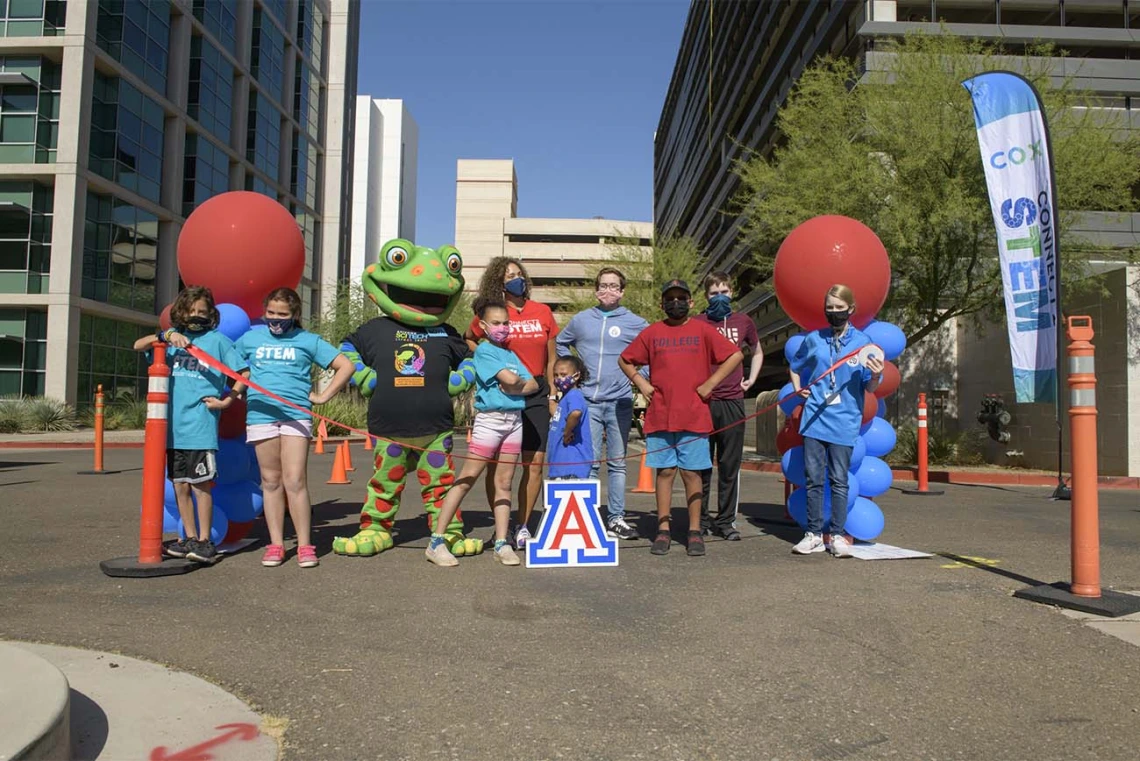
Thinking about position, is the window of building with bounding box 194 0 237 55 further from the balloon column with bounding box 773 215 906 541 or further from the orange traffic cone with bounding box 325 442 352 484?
the balloon column with bounding box 773 215 906 541

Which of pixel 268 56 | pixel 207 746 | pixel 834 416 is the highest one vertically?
pixel 268 56

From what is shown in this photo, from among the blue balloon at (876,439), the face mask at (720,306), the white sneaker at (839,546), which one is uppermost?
the face mask at (720,306)

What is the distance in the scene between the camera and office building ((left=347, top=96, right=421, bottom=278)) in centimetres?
10056

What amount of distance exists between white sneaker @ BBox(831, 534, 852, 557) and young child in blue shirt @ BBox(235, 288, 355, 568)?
326 centimetres

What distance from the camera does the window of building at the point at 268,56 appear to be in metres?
41.1

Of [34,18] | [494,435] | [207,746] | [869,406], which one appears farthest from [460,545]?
[34,18]

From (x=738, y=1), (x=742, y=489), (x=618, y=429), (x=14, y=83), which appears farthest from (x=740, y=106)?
(x=618, y=429)

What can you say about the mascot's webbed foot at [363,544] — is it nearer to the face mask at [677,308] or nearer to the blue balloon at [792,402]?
the face mask at [677,308]

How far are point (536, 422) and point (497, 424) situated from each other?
43cm

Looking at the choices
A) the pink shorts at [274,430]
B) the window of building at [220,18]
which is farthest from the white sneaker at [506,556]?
the window of building at [220,18]

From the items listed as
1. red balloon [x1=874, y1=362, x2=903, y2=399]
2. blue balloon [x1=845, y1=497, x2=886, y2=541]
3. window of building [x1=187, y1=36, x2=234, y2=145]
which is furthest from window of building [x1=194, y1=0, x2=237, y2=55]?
blue balloon [x1=845, y1=497, x2=886, y2=541]

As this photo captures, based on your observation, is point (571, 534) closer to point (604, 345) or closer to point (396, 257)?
point (604, 345)

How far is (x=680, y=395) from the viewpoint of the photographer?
602 cm

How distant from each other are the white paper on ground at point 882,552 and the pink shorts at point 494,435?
7.66 ft
